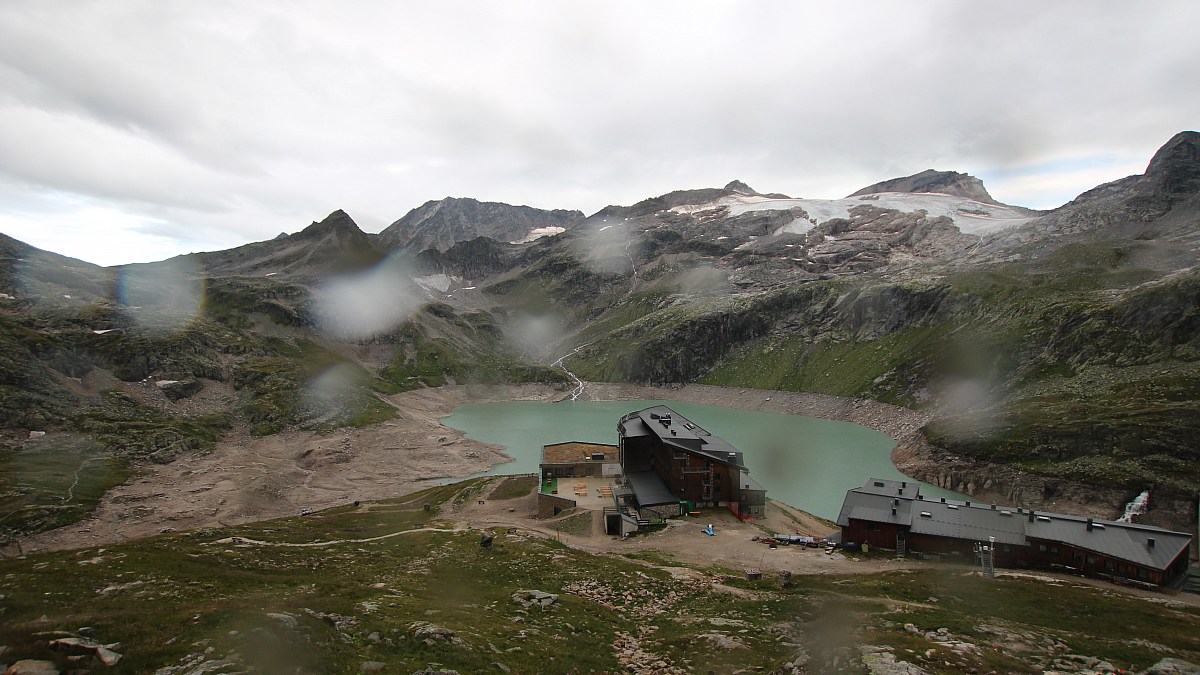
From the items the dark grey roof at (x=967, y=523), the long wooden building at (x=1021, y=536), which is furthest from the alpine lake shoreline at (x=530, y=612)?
the dark grey roof at (x=967, y=523)

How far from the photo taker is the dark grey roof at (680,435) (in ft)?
164

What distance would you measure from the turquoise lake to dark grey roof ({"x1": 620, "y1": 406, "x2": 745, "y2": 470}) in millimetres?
14109

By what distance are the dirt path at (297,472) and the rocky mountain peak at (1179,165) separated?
423 feet

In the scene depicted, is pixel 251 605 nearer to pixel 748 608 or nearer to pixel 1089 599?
pixel 748 608

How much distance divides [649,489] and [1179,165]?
212208mm

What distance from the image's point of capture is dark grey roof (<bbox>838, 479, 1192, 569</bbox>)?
32062 millimetres

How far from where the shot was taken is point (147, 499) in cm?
6003

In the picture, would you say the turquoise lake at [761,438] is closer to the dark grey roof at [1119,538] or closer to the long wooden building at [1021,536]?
the long wooden building at [1021,536]

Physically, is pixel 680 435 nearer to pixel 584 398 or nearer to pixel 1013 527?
pixel 1013 527

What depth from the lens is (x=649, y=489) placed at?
5247 centimetres

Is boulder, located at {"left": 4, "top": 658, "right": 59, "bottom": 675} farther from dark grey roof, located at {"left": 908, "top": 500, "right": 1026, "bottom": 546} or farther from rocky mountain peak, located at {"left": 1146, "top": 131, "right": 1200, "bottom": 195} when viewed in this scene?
rocky mountain peak, located at {"left": 1146, "top": 131, "right": 1200, "bottom": 195}

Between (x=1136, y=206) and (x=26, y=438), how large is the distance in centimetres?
25657

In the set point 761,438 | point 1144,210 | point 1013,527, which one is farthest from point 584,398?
point 1144,210

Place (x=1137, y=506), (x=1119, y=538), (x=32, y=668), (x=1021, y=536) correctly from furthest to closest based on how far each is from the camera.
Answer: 1. (x=1137, y=506)
2. (x=1021, y=536)
3. (x=1119, y=538)
4. (x=32, y=668)
